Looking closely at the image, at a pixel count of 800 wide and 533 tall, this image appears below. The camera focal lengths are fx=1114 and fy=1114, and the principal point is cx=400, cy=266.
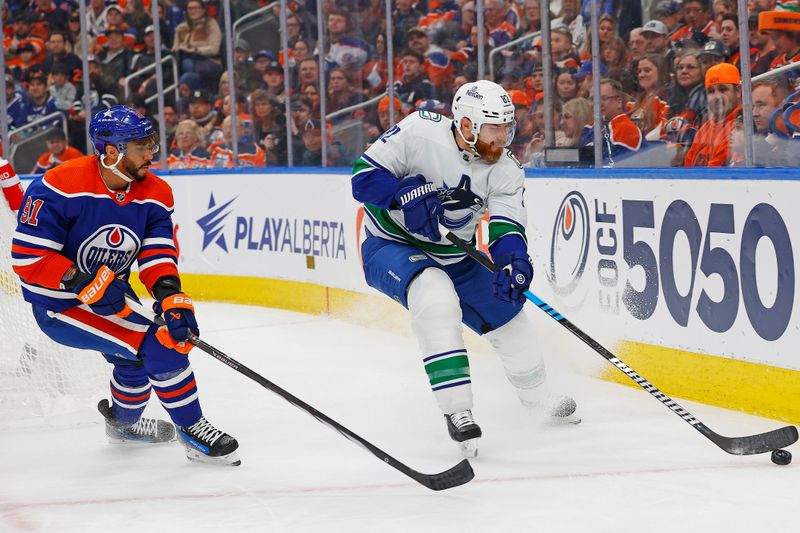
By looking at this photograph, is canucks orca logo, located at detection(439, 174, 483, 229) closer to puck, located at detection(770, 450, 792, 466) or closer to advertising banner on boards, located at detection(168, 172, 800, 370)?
advertising banner on boards, located at detection(168, 172, 800, 370)

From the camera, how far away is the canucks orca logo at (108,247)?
10.5 feet

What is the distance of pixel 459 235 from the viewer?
357 centimetres

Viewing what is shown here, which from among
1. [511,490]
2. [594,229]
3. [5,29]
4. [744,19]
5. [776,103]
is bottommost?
[511,490]

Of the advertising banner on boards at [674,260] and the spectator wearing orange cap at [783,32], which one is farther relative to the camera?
the spectator wearing orange cap at [783,32]

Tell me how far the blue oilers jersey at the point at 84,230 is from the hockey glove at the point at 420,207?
2.30ft

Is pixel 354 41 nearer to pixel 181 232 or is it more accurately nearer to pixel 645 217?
pixel 181 232

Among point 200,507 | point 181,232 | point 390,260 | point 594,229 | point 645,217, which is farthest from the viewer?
point 181,232

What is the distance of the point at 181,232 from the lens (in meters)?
7.05

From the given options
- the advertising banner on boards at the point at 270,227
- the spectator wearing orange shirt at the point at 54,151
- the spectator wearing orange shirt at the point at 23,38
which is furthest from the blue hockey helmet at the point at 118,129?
the spectator wearing orange shirt at the point at 23,38

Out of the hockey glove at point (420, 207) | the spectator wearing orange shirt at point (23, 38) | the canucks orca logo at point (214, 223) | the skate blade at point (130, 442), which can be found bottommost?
the skate blade at point (130, 442)

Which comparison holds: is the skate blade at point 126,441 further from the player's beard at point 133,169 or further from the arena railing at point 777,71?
the arena railing at point 777,71

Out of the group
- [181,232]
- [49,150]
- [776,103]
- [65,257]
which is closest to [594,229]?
[776,103]

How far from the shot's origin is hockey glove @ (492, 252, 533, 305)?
327 centimetres

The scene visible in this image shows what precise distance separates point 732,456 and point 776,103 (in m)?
1.32
